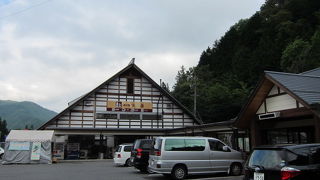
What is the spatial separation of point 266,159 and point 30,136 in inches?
932

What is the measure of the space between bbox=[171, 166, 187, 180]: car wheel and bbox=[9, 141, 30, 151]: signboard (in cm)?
1734

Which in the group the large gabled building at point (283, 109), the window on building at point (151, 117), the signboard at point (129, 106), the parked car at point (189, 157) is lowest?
the parked car at point (189, 157)

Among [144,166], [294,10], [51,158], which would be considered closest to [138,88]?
[51,158]

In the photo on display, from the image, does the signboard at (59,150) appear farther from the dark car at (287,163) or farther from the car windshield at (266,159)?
the dark car at (287,163)

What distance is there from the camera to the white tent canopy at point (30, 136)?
2672 centimetres

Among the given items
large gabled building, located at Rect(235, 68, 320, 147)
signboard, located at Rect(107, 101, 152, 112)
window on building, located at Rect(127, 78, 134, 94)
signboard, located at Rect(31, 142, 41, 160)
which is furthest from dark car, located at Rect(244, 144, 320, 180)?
window on building, located at Rect(127, 78, 134, 94)

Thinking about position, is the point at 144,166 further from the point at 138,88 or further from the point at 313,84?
the point at 138,88

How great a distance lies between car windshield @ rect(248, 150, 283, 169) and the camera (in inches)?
256

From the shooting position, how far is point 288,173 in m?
6.20

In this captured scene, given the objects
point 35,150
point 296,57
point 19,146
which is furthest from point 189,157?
point 296,57

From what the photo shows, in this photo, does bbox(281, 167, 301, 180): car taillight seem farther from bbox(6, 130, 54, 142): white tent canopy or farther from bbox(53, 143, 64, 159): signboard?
bbox(53, 143, 64, 159): signboard

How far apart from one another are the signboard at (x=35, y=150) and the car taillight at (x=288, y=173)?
77.4ft

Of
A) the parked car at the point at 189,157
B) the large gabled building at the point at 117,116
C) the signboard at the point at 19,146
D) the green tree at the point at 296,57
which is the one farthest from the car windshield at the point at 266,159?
the green tree at the point at 296,57

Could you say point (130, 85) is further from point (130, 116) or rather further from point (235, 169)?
point (235, 169)
